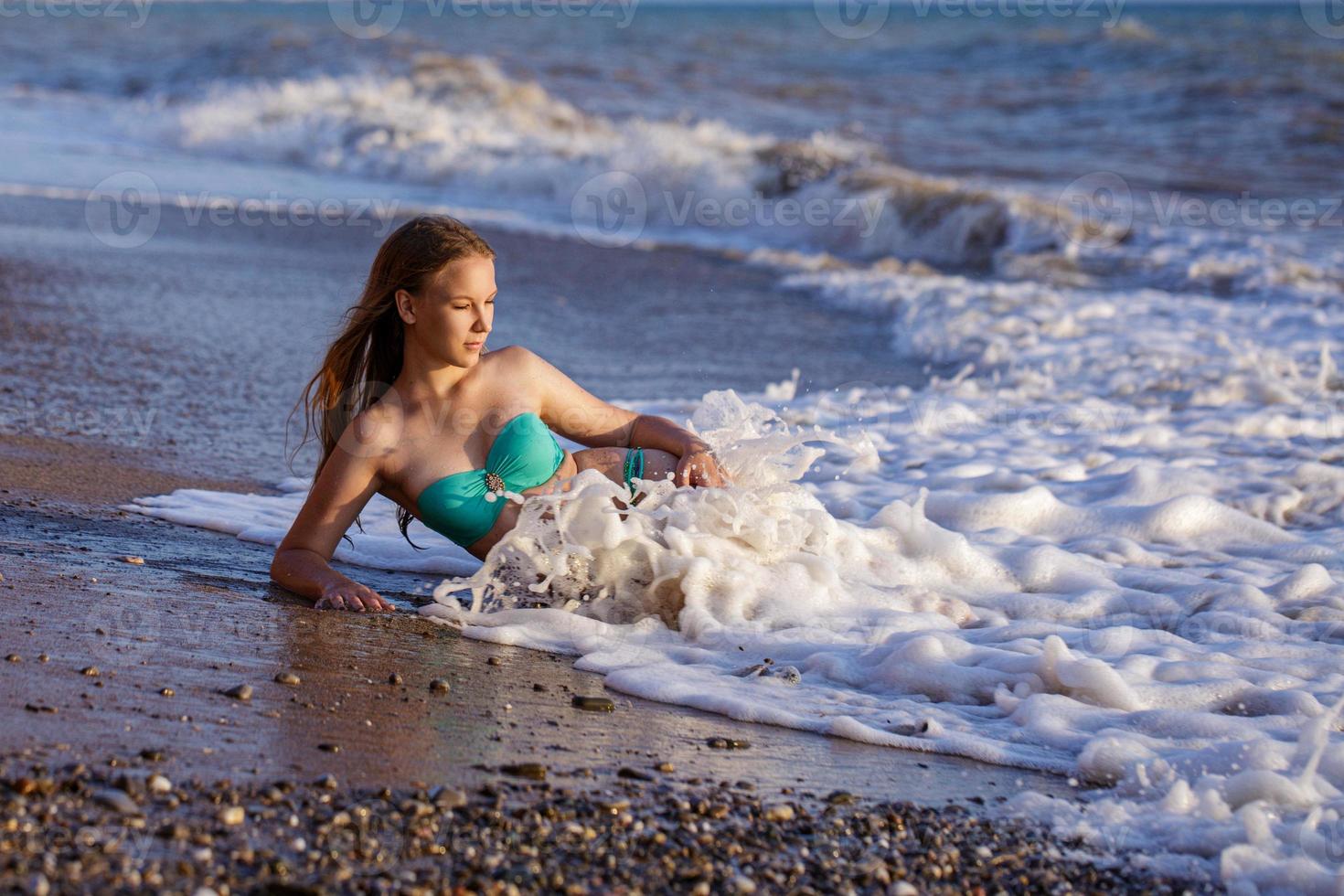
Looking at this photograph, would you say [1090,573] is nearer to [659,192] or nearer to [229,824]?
[229,824]

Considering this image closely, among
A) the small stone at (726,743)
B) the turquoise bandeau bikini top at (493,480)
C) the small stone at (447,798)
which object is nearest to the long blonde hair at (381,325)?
the turquoise bandeau bikini top at (493,480)

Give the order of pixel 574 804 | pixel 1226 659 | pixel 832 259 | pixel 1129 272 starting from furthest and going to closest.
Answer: pixel 832 259 → pixel 1129 272 → pixel 1226 659 → pixel 574 804

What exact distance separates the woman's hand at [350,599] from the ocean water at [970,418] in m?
0.22

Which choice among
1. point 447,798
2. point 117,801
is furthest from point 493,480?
point 117,801

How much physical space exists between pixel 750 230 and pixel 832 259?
85.7 inches

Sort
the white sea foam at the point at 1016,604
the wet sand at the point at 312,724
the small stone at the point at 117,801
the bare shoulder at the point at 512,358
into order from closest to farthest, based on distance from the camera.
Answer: the small stone at the point at 117,801, the wet sand at the point at 312,724, the white sea foam at the point at 1016,604, the bare shoulder at the point at 512,358

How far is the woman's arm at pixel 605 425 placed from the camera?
4.36 metres

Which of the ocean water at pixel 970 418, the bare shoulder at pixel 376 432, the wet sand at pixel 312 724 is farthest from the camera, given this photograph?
the bare shoulder at pixel 376 432

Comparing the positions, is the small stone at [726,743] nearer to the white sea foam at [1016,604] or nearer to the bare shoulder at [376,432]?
the white sea foam at [1016,604]

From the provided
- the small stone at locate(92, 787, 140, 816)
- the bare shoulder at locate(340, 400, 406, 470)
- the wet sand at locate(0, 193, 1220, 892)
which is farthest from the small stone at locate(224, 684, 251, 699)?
the bare shoulder at locate(340, 400, 406, 470)

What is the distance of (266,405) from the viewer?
22.1 feet

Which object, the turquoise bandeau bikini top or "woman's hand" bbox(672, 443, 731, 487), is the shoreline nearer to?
the turquoise bandeau bikini top

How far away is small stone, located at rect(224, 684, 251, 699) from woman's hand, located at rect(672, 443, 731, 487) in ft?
5.19

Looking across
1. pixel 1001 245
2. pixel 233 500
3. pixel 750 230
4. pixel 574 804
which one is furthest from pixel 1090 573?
pixel 750 230
